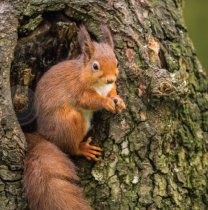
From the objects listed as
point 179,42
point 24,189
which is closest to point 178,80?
point 179,42

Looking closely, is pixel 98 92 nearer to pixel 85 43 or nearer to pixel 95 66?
pixel 95 66

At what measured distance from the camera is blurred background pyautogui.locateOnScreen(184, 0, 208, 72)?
19.2 feet

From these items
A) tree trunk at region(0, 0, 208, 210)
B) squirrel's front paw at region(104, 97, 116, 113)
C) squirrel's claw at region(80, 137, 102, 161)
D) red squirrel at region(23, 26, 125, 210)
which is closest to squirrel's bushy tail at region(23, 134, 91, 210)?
red squirrel at region(23, 26, 125, 210)

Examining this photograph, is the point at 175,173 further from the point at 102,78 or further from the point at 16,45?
the point at 16,45

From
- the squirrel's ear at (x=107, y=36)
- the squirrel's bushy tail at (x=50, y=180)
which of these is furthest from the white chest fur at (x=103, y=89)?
the squirrel's bushy tail at (x=50, y=180)

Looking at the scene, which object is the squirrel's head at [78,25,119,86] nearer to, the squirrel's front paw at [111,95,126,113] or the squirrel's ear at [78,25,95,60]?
the squirrel's ear at [78,25,95,60]

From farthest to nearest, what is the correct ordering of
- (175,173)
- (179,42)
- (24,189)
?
(179,42) → (175,173) → (24,189)

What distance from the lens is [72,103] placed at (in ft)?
11.5

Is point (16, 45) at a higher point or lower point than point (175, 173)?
higher

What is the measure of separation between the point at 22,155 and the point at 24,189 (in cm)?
18

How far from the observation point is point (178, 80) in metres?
3.58

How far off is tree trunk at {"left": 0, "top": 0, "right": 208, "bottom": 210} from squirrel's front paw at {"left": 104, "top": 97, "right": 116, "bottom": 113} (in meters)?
0.14

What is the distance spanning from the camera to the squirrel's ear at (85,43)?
3.41 meters

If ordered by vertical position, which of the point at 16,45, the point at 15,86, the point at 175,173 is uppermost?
the point at 16,45
